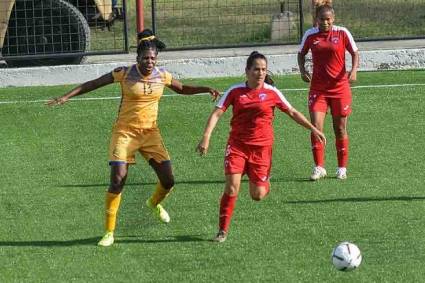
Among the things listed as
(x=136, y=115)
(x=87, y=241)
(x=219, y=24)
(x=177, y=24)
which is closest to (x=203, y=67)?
(x=177, y=24)

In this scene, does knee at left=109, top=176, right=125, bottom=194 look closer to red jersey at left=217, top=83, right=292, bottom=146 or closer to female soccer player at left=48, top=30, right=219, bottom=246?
female soccer player at left=48, top=30, right=219, bottom=246

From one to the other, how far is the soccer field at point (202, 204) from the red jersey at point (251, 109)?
1.00 meters

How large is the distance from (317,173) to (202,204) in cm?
175

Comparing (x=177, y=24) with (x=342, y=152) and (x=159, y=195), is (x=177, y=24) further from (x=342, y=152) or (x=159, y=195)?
(x=159, y=195)

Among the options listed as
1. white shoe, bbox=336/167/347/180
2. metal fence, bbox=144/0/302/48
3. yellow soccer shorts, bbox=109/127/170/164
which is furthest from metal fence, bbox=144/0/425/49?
yellow soccer shorts, bbox=109/127/170/164

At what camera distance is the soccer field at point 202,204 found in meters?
10.9

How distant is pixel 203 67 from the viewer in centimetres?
2095

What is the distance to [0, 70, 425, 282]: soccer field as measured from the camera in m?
10.9

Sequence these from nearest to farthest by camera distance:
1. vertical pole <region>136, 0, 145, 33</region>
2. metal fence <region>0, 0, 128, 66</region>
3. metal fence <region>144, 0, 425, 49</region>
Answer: vertical pole <region>136, 0, 145, 33</region> → metal fence <region>0, 0, 128, 66</region> → metal fence <region>144, 0, 425, 49</region>

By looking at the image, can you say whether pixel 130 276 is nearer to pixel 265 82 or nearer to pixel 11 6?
pixel 265 82

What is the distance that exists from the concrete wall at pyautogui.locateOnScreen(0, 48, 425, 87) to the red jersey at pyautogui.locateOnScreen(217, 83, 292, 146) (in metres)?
9.10

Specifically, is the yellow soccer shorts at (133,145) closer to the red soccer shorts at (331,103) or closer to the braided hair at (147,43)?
the braided hair at (147,43)

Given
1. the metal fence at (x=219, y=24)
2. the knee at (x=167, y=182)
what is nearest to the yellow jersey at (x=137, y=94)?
the knee at (x=167, y=182)

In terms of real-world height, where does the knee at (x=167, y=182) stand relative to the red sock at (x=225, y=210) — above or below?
above
